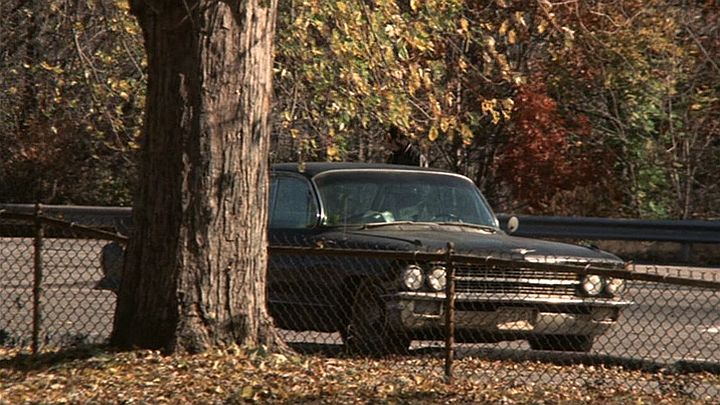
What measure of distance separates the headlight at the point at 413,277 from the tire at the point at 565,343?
41.9 inches

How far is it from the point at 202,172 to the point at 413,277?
203cm

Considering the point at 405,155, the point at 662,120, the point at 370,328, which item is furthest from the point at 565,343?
the point at 662,120

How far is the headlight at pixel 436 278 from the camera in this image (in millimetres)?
10664

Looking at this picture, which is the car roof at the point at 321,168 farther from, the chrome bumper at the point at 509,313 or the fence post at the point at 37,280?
the fence post at the point at 37,280

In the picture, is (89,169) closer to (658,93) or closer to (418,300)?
(658,93)

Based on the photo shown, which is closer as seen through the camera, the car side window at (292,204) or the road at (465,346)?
the road at (465,346)

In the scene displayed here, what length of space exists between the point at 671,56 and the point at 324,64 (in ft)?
42.3

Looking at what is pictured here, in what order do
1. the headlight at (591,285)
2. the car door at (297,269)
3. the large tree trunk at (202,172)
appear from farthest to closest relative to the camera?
the car door at (297,269) → the headlight at (591,285) → the large tree trunk at (202,172)

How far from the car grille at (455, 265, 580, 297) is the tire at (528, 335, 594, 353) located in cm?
33

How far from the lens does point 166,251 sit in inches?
368

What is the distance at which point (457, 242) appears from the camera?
11125 mm

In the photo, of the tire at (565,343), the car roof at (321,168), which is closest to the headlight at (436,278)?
the tire at (565,343)

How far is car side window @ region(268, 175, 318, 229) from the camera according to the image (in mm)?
12053

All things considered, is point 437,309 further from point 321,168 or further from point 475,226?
point 321,168
